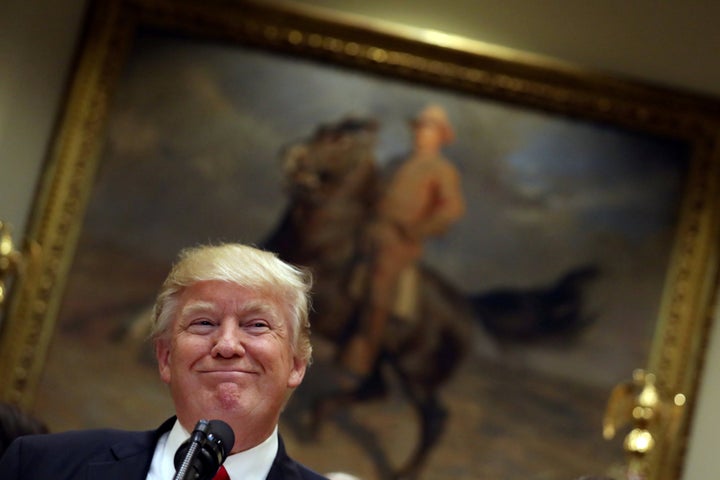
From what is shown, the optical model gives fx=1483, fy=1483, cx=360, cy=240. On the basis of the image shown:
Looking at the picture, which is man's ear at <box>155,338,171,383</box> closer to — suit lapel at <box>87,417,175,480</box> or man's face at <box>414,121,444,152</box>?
suit lapel at <box>87,417,175,480</box>

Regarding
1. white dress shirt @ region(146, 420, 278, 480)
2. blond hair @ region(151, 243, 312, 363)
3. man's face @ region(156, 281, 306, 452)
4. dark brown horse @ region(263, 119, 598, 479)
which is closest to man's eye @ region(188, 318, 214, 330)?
man's face @ region(156, 281, 306, 452)

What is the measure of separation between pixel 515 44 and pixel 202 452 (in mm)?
6872

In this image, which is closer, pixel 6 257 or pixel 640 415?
pixel 6 257

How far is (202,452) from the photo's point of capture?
10.5 ft

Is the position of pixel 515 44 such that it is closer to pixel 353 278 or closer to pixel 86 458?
pixel 353 278

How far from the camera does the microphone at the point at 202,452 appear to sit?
10.2 ft

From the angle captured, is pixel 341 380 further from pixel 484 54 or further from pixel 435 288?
pixel 484 54

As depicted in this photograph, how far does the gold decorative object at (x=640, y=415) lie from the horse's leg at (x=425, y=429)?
3.49 ft

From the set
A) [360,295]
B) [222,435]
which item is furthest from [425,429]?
[222,435]

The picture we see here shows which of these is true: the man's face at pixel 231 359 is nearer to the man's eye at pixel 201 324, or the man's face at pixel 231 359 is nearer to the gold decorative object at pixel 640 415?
the man's eye at pixel 201 324

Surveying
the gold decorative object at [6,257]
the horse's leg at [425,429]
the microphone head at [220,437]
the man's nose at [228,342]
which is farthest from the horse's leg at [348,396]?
the microphone head at [220,437]

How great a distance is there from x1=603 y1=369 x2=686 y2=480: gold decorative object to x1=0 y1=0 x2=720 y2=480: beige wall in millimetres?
227

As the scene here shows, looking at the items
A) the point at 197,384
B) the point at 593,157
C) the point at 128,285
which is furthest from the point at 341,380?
the point at 197,384

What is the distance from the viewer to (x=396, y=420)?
9.42 meters
